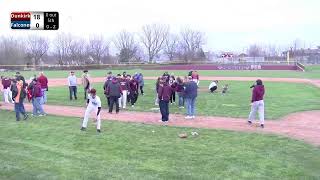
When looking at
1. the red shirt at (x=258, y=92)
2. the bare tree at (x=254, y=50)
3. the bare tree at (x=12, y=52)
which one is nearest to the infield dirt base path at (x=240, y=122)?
the red shirt at (x=258, y=92)

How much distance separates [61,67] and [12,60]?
22.8 metres

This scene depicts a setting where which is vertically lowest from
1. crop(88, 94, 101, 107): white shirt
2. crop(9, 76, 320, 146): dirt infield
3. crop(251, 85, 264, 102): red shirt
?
crop(9, 76, 320, 146): dirt infield

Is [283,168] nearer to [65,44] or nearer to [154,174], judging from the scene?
[154,174]

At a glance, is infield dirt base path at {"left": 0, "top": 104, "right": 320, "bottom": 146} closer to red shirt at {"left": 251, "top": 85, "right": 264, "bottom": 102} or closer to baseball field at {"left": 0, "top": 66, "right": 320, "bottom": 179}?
baseball field at {"left": 0, "top": 66, "right": 320, "bottom": 179}

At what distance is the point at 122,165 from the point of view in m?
10.9

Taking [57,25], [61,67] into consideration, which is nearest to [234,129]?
[57,25]

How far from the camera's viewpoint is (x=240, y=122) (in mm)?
16844

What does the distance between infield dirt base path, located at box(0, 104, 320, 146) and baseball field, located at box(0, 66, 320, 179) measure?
30mm

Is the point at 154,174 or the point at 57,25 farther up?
the point at 57,25

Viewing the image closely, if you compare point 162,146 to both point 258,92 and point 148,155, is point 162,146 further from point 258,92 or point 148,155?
point 258,92

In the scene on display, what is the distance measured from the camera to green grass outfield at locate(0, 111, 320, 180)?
10148mm
